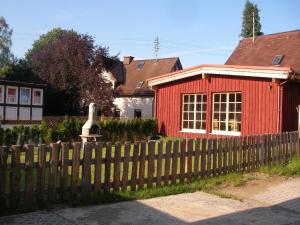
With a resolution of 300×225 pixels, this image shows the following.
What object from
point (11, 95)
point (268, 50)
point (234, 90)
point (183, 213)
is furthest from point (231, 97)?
point (11, 95)

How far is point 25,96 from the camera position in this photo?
106 ft

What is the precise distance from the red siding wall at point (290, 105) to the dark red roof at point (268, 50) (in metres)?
10.0

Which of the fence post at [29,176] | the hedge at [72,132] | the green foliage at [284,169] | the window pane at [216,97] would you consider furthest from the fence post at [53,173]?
the window pane at [216,97]

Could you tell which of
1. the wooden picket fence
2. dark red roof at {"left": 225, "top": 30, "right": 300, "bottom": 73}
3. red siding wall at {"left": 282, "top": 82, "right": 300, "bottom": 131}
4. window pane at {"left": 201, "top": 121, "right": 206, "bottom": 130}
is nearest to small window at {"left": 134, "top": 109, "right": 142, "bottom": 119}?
dark red roof at {"left": 225, "top": 30, "right": 300, "bottom": 73}

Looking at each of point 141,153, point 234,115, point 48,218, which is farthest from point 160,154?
point 234,115

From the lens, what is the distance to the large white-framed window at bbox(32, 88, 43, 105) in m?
33.0

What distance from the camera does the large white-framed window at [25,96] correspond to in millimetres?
32125

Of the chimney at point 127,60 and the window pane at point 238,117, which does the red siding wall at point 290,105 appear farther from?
the chimney at point 127,60

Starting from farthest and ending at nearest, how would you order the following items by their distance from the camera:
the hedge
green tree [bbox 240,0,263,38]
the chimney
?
green tree [bbox 240,0,263,38] < the chimney < the hedge

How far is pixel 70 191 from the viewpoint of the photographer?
285 inches

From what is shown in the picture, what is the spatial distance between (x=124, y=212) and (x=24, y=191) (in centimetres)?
162

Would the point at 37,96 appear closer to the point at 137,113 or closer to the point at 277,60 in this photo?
the point at 137,113

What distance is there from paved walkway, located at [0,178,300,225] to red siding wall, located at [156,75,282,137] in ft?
30.3

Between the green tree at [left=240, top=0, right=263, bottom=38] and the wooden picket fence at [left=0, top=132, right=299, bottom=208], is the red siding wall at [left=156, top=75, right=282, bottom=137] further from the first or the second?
the green tree at [left=240, top=0, right=263, bottom=38]
